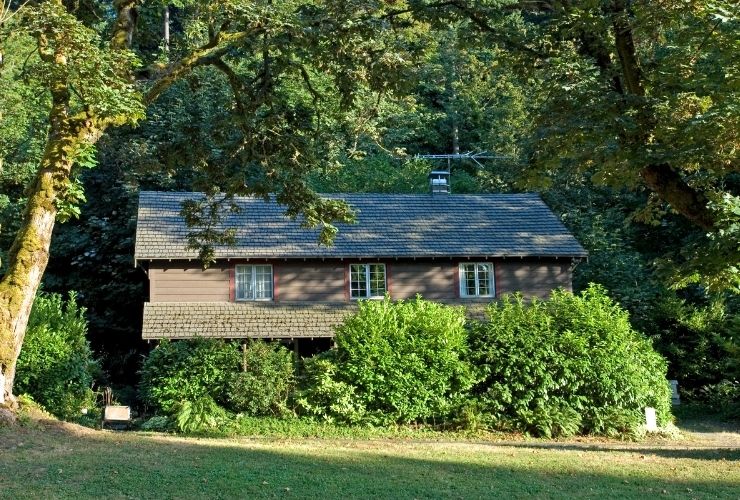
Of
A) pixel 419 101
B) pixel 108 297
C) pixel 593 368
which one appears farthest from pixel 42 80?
pixel 419 101

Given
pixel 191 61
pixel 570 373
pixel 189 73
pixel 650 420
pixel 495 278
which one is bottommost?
pixel 650 420

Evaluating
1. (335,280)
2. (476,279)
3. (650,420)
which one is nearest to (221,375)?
(335,280)

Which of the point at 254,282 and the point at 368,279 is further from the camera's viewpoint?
the point at 368,279

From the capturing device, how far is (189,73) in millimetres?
17328

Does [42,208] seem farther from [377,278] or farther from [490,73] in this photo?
[377,278]

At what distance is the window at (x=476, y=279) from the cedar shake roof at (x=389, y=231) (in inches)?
27.7

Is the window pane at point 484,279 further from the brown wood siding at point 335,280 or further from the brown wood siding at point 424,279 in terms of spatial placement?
the brown wood siding at point 424,279

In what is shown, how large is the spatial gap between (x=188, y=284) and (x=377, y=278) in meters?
6.09

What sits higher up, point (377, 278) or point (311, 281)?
point (377, 278)

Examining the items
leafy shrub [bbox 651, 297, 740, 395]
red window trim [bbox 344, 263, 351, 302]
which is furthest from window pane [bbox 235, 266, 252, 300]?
leafy shrub [bbox 651, 297, 740, 395]

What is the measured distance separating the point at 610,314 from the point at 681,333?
31.8ft

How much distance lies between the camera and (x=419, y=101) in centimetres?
4953

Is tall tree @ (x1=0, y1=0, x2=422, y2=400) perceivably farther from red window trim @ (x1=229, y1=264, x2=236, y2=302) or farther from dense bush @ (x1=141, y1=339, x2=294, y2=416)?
red window trim @ (x1=229, y1=264, x2=236, y2=302)

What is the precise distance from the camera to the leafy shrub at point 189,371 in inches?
843
